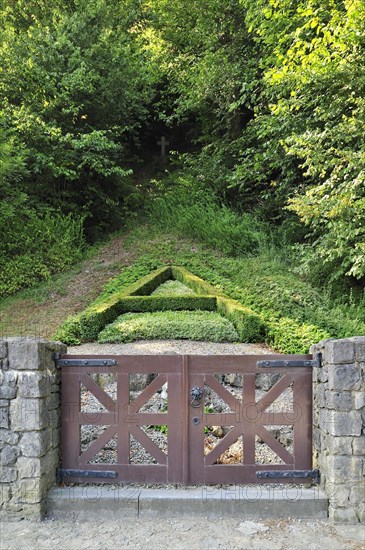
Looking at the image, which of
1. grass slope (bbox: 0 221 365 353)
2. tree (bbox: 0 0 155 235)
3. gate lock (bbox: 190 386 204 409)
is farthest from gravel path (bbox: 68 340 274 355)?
tree (bbox: 0 0 155 235)

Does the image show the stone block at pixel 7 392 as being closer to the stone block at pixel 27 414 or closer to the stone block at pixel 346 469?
the stone block at pixel 27 414

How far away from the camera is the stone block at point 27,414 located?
361 centimetres

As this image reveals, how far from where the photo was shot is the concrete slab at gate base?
3.63 meters

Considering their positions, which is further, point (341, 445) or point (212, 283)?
point (212, 283)

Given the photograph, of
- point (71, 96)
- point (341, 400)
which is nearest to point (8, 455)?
point (341, 400)

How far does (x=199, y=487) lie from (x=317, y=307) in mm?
4438

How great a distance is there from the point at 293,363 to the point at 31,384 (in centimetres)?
208

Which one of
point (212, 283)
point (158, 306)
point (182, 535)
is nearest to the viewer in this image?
point (182, 535)

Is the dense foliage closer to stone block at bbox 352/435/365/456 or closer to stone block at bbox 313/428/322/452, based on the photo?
stone block at bbox 313/428/322/452

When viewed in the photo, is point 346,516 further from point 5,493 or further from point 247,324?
point 247,324

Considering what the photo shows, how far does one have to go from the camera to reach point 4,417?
365 cm

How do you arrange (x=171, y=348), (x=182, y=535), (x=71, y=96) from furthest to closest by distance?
(x=71, y=96) < (x=171, y=348) < (x=182, y=535)

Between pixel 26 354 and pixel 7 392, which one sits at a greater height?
pixel 26 354

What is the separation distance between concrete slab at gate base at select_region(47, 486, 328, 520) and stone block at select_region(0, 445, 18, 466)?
1.42 ft
